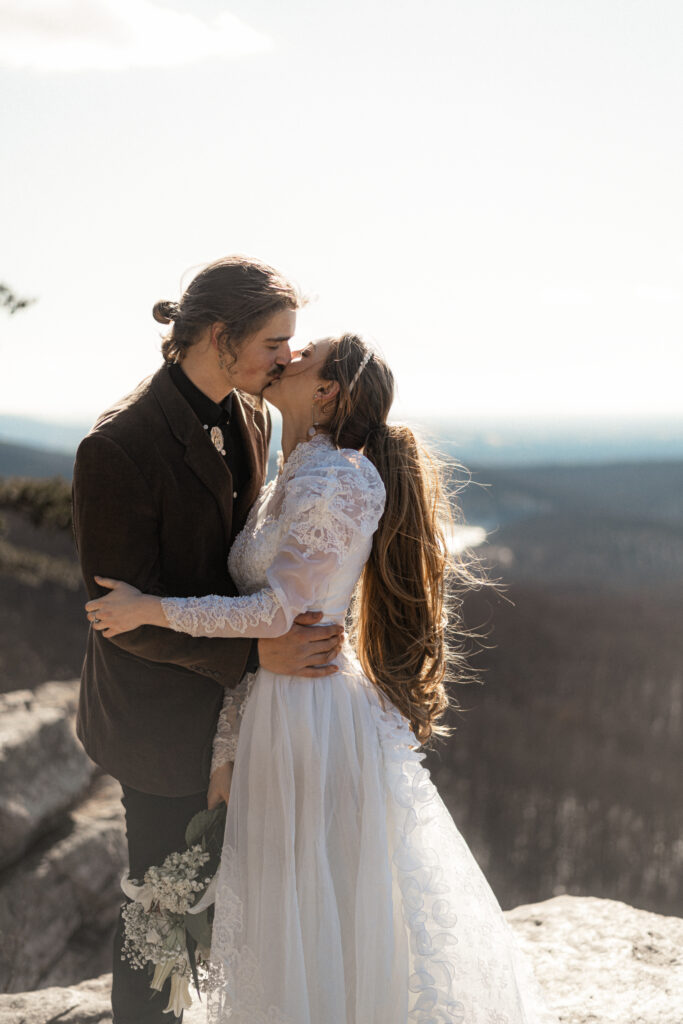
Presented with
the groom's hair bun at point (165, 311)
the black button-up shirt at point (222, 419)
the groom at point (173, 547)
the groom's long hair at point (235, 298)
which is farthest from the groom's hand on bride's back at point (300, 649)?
the groom's hair bun at point (165, 311)

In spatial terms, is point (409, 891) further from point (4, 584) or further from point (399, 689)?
point (4, 584)

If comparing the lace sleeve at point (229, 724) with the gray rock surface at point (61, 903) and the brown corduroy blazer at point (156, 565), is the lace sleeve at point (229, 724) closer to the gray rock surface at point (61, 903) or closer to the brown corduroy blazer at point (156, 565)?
the brown corduroy blazer at point (156, 565)

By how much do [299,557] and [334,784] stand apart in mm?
603

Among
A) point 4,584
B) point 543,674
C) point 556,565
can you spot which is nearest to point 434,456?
point 4,584

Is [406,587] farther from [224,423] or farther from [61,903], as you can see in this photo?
[61,903]

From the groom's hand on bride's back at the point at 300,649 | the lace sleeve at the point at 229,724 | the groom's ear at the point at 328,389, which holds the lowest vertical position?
the lace sleeve at the point at 229,724

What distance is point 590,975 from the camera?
3143 mm

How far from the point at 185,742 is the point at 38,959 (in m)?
3.71

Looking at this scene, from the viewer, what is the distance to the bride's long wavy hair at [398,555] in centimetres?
242

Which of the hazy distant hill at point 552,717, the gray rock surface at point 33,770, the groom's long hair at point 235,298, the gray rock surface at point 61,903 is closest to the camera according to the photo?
the groom's long hair at point 235,298

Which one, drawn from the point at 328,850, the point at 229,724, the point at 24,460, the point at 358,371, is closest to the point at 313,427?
the point at 358,371

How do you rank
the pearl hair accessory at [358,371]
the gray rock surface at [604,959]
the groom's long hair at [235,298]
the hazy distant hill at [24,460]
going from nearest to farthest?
1. the groom's long hair at [235,298]
2. the pearl hair accessory at [358,371]
3. the gray rock surface at [604,959]
4. the hazy distant hill at [24,460]

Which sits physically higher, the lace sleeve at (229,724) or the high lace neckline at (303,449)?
the high lace neckline at (303,449)

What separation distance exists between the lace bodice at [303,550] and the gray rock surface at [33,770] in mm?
3858
